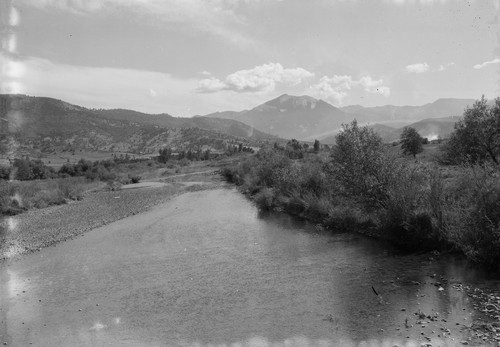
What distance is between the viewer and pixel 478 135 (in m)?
37.8

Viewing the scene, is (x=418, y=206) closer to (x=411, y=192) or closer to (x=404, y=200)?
(x=404, y=200)

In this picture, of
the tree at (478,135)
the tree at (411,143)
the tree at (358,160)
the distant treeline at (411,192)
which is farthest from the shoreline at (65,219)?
the tree at (411,143)

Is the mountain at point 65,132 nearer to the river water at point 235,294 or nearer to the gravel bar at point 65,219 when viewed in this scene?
the gravel bar at point 65,219

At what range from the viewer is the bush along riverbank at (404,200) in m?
20.7

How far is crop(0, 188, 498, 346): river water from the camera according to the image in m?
15.5

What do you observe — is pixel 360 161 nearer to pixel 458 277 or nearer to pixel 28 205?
pixel 458 277

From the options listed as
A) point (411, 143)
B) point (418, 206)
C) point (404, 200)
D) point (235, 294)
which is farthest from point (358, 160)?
→ point (411, 143)

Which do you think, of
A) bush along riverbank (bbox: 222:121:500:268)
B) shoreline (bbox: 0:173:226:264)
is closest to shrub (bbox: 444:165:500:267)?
bush along riverbank (bbox: 222:121:500:268)

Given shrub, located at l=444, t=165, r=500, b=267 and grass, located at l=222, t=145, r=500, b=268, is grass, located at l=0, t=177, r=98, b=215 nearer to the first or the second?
grass, located at l=222, t=145, r=500, b=268

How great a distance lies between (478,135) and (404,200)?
625 inches

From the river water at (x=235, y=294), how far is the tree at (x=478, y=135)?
628 inches

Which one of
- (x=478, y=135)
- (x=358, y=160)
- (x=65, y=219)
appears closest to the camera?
(x=358, y=160)

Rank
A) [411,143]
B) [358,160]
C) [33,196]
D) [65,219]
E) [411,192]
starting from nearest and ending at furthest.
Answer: [411,192], [358,160], [65,219], [33,196], [411,143]

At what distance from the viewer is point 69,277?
24016mm
